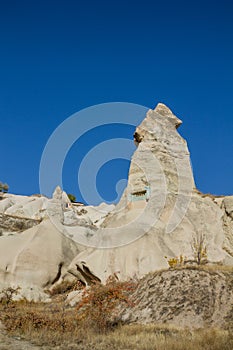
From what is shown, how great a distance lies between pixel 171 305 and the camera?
10039 millimetres

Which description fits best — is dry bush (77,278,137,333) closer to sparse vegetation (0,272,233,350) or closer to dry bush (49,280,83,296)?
sparse vegetation (0,272,233,350)

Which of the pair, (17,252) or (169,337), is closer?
(169,337)

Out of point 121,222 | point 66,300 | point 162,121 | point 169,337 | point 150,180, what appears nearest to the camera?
point 169,337

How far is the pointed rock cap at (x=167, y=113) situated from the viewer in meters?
21.8

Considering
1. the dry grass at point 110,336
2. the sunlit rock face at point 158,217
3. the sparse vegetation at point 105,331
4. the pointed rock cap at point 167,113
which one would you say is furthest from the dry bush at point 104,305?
the pointed rock cap at point 167,113

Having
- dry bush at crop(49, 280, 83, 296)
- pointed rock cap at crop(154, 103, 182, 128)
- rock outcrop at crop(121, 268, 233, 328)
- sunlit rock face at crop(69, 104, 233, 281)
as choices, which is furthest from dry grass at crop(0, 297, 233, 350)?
pointed rock cap at crop(154, 103, 182, 128)

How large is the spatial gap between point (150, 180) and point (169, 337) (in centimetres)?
1164

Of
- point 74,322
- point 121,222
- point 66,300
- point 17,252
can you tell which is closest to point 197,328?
point 74,322

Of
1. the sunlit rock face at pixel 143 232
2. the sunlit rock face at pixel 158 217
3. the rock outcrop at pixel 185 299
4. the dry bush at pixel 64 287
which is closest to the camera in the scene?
the rock outcrop at pixel 185 299

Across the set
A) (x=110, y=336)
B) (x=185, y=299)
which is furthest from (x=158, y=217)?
(x=110, y=336)

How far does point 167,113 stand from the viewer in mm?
21938

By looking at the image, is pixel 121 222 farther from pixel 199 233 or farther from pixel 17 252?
pixel 17 252

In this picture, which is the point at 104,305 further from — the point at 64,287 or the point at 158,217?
the point at 64,287

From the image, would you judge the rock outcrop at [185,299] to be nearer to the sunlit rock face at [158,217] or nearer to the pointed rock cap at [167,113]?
the sunlit rock face at [158,217]
